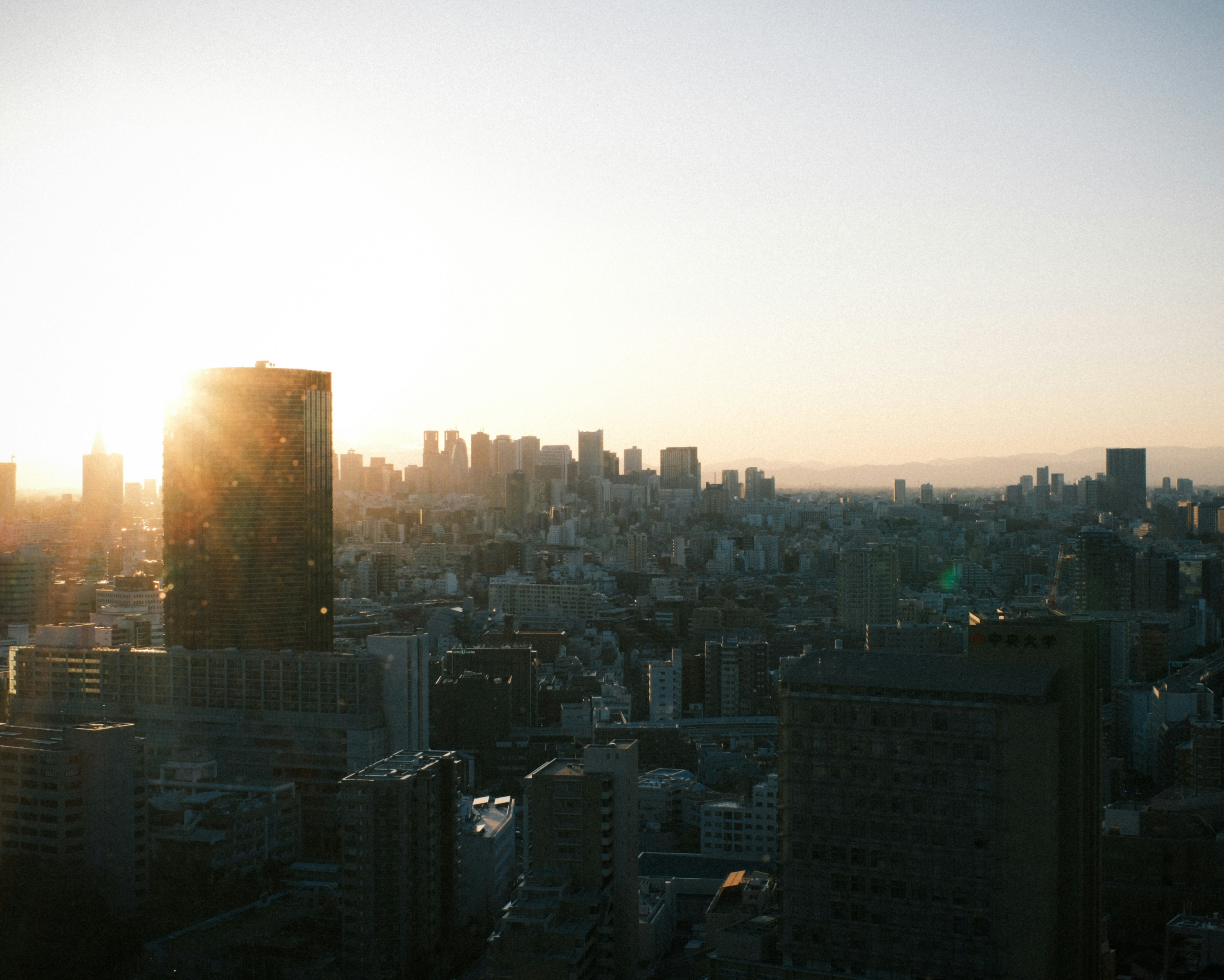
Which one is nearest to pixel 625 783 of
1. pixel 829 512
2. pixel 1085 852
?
pixel 1085 852

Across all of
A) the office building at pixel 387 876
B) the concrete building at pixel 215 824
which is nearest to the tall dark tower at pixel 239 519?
the concrete building at pixel 215 824

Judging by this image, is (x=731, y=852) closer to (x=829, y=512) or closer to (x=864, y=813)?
(x=864, y=813)

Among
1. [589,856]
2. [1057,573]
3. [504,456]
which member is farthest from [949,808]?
[504,456]

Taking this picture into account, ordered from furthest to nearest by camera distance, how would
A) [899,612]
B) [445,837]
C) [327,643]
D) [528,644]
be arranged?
1. [899,612]
2. [528,644]
3. [327,643]
4. [445,837]

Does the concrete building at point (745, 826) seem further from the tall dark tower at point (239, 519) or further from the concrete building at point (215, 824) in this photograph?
the tall dark tower at point (239, 519)

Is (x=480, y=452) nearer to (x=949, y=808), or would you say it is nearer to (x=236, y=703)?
(x=236, y=703)
